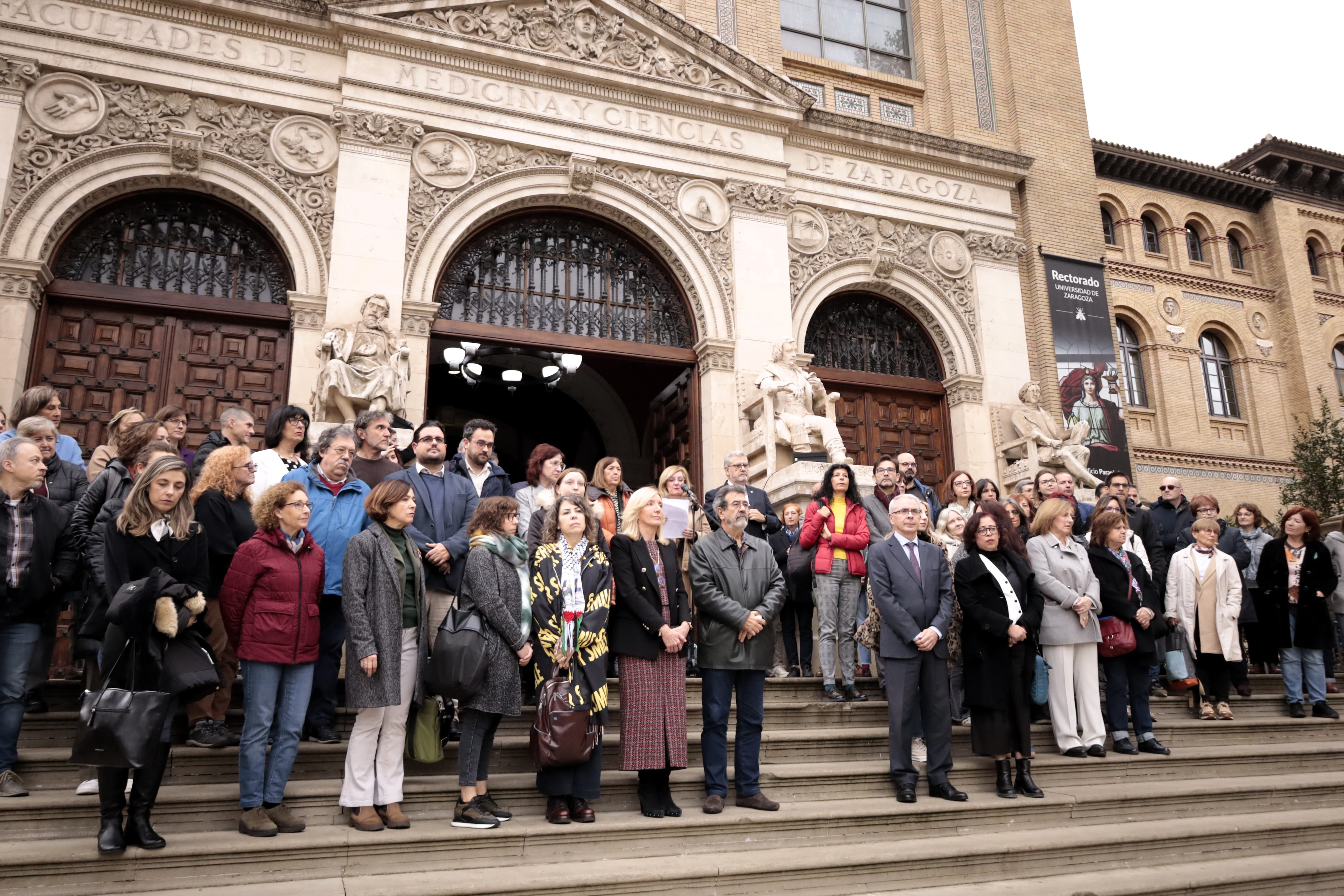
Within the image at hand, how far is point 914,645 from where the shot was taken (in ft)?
19.7

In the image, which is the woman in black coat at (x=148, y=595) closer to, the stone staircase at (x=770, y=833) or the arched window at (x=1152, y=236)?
the stone staircase at (x=770, y=833)

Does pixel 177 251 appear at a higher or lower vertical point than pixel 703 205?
lower

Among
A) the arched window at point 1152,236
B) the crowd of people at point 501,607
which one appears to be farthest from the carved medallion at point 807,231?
the arched window at point 1152,236

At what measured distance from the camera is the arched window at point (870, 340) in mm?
14156

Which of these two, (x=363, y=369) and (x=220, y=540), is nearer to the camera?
(x=220, y=540)

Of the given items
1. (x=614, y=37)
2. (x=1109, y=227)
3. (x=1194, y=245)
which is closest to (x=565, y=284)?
(x=614, y=37)

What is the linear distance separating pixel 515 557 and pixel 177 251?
8404 millimetres

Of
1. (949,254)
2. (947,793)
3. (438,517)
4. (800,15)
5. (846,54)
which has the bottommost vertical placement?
(947,793)

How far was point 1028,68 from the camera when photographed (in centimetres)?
1650

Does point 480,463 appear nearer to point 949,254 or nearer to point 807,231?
point 807,231

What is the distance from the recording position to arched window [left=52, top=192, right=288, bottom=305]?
10844 millimetres

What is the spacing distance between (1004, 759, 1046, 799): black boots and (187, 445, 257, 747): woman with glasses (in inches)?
196

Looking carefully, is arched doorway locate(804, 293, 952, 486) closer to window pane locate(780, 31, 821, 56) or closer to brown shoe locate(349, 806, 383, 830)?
window pane locate(780, 31, 821, 56)

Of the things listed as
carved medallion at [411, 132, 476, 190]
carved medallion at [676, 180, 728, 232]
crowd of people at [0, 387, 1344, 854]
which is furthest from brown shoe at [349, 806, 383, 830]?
carved medallion at [676, 180, 728, 232]
